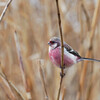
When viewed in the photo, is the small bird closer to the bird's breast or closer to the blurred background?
the bird's breast

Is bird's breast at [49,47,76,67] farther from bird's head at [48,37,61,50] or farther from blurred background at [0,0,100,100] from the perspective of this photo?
blurred background at [0,0,100,100]

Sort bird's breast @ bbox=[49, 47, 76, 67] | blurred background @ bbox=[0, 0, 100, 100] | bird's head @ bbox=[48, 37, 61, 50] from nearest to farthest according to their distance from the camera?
bird's breast @ bbox=[49, 47, 76, 67]
bird's head @ bbox=[48, 37, 61, 50]
blurred background @ bbox=[0, 0, 100, 100]

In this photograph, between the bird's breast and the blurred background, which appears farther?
the blurred background

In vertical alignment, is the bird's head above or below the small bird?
above

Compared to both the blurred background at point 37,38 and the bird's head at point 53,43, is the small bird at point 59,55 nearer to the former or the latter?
the bird's head at point 53,43

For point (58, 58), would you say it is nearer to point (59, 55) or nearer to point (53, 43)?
point (59, 55)

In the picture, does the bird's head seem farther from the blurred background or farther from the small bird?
the blurred background

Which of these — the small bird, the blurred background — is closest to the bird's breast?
the small bird

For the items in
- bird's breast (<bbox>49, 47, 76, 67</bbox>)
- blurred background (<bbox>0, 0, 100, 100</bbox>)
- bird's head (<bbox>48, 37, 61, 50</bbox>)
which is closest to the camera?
bird's breast (<bbox>49, 47, 76, 67</bbox>)

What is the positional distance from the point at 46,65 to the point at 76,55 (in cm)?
37

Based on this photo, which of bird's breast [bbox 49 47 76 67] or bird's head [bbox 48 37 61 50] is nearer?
bird's breast [bbox 49 47 76 67]

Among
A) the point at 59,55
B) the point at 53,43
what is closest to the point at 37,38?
the point at 53,43

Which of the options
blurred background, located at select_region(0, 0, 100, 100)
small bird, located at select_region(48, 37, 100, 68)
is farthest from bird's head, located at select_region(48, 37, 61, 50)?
blurred background, located at select_region(0, 0, 100, 100)

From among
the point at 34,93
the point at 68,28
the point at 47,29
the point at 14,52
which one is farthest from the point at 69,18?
the point at 34,93
